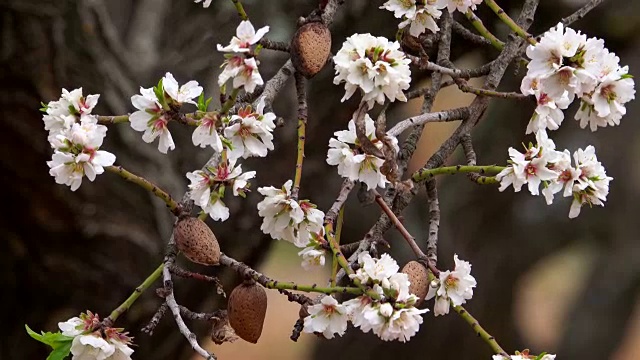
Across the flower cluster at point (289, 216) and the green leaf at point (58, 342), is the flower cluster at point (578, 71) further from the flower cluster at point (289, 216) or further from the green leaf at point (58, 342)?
the green leaf at point (58, 342)

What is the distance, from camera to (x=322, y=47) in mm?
363

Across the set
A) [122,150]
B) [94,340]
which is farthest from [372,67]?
[122,150]

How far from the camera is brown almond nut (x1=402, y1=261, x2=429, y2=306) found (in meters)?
0.34

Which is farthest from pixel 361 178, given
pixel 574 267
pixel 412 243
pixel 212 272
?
pixel 574 267

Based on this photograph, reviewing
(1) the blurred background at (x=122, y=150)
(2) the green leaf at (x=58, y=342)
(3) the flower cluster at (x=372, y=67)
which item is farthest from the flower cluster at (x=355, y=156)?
(1) the blurred background at (x=122, y=150)

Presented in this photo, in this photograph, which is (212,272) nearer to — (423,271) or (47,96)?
(47,96)

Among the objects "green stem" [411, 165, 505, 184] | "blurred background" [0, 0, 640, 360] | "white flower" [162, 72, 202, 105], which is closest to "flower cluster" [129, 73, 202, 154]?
"white flower" [162, 72, 202, 105]

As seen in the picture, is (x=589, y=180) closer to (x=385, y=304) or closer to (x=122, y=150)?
(x=385, y=304)

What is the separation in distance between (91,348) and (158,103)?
10 centimetres

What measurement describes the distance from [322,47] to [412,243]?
9cm

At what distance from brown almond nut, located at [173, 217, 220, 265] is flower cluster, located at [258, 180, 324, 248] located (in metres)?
0.02

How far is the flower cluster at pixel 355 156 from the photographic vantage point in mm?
325

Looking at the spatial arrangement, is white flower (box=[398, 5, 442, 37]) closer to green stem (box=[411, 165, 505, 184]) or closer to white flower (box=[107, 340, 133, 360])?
green stem (box=[411, 165, 505, 184])

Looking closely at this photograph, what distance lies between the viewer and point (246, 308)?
13.8 inches
